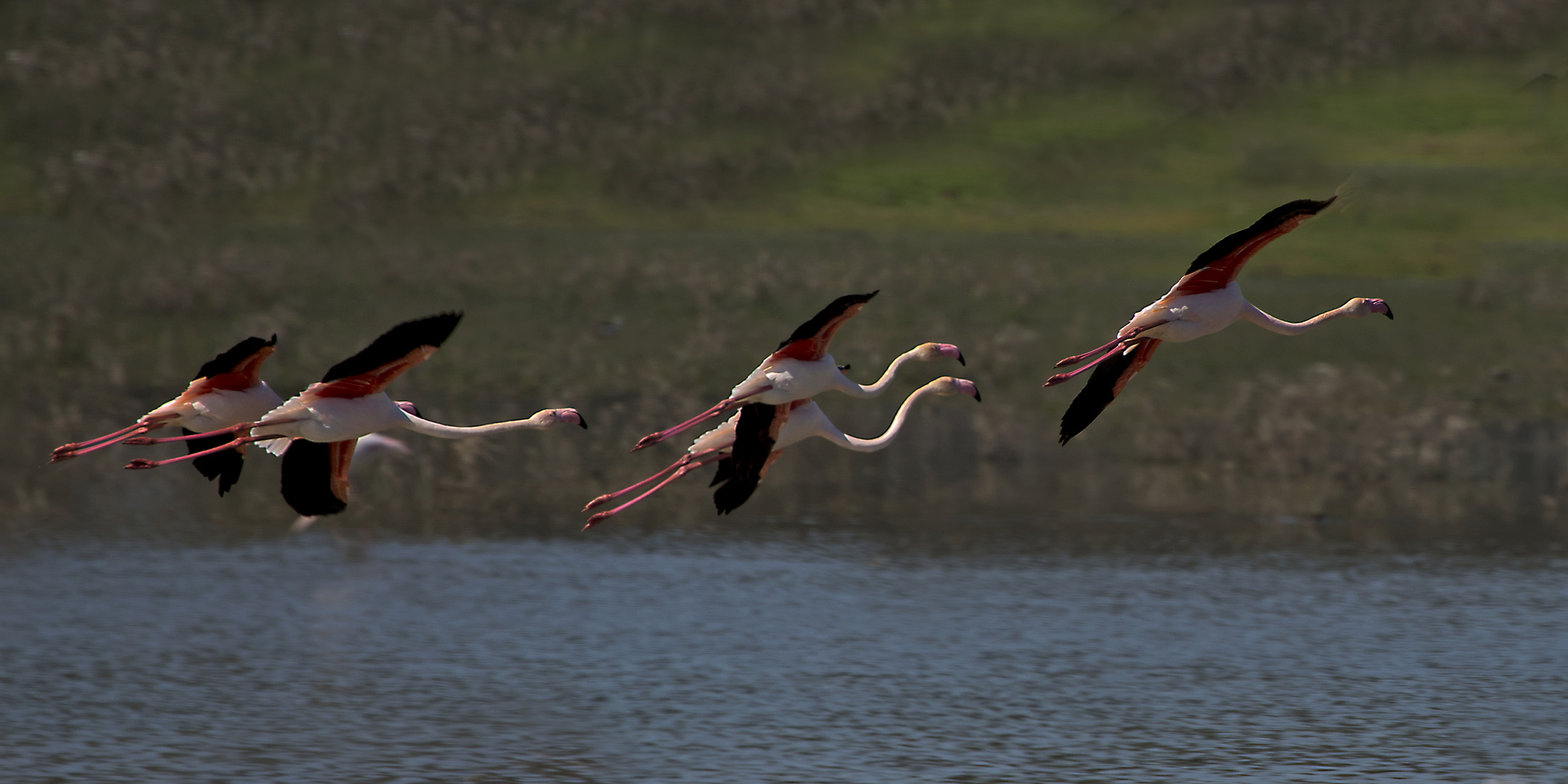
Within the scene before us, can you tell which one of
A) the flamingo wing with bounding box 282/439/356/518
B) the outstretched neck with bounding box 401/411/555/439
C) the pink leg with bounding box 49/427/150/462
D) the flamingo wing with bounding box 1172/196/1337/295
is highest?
the flamingo wing with bounding box 1172/196/1337/295

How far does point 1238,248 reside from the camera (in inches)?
530

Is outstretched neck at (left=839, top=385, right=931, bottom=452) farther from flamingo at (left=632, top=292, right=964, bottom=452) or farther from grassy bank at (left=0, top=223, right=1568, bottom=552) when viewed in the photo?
grassy bank at (left=0, top=223, right=1568, bottom=552)

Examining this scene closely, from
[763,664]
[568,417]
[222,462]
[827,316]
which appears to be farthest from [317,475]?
[763,664]

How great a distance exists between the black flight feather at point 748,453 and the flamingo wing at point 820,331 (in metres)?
0.49

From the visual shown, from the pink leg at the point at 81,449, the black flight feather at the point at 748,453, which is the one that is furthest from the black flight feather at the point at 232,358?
the black flight feather at the point at 748,453

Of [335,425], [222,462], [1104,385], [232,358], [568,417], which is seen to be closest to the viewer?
[568,417]

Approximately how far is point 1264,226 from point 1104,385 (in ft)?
6.70

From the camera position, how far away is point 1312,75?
203 ft

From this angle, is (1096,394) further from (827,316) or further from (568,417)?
(568,417)

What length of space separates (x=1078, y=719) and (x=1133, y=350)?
10309 millimetres

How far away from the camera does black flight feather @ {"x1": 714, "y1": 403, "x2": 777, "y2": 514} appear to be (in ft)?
48.6

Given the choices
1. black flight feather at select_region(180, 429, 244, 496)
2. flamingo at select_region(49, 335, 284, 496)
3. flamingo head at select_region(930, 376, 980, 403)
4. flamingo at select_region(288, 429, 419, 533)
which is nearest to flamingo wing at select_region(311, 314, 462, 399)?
flamingo at select_region(49, 335, 284, 496)

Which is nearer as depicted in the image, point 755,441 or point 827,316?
point 827,316

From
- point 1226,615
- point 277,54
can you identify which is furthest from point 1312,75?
point 1226,615
